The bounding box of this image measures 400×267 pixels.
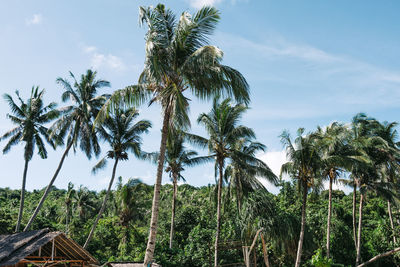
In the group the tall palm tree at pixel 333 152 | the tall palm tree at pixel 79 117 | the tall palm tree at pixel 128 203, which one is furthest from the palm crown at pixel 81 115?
the tall palm tree at pixel 333 152

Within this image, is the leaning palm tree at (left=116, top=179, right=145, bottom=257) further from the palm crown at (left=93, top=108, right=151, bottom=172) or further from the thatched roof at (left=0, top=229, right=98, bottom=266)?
the thatched roof at (left=0, top=229, right=98, bottom=266)

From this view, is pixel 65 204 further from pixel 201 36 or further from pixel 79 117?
pixel 201 36

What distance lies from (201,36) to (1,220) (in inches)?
939

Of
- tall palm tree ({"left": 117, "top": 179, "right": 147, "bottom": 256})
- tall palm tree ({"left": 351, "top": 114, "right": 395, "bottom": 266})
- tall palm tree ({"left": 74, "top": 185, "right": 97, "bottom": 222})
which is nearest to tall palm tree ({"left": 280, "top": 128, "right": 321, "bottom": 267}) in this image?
tall palm tree ({"left": 351, "top": 114, "right": 395, "bottom": 266})

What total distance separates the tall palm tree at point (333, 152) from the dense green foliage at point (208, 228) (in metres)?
2.17

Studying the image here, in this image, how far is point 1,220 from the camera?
26.8 meters

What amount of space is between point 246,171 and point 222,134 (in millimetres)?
2473

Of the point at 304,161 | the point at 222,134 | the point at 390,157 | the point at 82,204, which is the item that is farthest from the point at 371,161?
the point at 82,204

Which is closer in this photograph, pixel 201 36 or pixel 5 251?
pixel 201 36

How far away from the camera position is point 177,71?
34.8ft

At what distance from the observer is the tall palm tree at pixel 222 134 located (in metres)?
18.3

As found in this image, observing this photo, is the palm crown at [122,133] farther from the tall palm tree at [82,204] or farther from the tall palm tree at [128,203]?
the tall palm tree at [82,204]

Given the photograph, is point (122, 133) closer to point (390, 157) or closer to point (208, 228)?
point (208, 228)

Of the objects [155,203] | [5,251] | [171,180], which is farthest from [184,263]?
[155,203]
